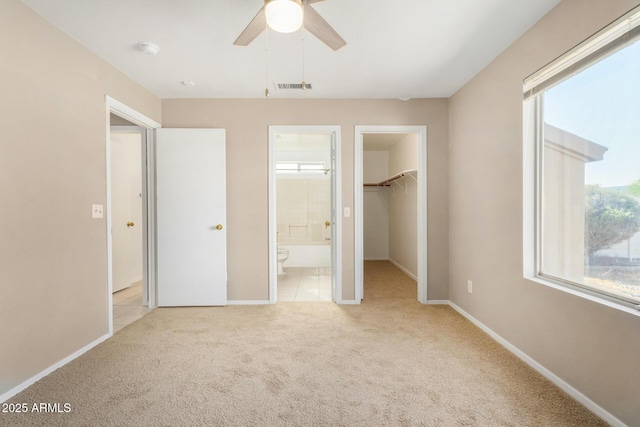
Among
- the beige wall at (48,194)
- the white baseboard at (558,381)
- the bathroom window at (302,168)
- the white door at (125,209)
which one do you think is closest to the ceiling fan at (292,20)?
the beige wall at (48,194)

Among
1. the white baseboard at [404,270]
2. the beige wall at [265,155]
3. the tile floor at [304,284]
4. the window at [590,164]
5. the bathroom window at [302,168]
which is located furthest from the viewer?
the bathroom window at [302,168]

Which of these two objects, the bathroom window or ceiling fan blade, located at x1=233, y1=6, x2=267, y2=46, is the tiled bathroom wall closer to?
the bathroom window

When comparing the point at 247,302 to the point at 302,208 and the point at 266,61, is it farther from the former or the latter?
the point at 302,208

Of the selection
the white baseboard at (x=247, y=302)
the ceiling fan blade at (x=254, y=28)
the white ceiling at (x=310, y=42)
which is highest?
the white ceiling at (x=310, y=42)

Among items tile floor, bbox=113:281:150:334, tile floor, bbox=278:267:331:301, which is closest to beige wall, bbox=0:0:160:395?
tile floor, bbox=113:281:150:334

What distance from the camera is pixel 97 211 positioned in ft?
7.91

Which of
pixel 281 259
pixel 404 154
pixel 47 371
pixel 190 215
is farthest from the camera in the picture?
pixel 404 154

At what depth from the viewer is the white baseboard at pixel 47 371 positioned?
172cm

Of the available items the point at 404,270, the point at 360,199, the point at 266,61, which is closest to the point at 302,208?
the point at 404,270

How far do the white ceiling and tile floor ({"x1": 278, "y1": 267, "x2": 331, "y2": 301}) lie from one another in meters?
2.46

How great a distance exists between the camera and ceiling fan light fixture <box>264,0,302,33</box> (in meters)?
1.36

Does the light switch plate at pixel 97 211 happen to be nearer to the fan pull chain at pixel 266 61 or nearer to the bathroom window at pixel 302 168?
the fan pull chain at pixel 266 61

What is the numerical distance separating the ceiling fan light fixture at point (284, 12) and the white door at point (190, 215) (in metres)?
2.05

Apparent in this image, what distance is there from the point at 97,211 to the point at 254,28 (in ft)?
6.44
